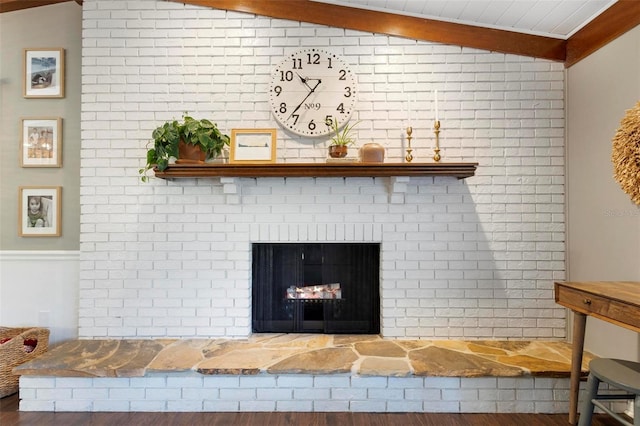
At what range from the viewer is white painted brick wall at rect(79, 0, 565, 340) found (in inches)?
104

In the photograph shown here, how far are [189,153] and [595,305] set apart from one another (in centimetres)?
244

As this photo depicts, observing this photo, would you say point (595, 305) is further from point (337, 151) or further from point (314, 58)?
point (314, 58)

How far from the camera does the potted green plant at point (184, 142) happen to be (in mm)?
2400

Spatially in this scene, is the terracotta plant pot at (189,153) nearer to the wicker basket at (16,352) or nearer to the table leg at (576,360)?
the wicker basket at (16,352)

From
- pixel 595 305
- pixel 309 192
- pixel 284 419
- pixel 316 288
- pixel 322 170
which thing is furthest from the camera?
pixel 316 288

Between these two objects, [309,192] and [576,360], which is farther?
[309,192]

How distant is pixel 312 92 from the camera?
8.68ft

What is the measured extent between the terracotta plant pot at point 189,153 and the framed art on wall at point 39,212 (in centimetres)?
117

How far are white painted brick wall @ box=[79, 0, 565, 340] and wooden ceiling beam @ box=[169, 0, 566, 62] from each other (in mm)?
61

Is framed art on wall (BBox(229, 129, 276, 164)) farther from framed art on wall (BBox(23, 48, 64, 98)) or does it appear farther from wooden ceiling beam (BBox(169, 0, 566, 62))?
framed art on wall (BBox(23, 48, 64, 98))

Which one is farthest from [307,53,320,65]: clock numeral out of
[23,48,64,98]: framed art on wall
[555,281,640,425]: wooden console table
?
[555,281,640,425]: wooden console table

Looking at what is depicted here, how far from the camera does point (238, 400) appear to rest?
2168 mm

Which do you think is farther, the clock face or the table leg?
the clock face

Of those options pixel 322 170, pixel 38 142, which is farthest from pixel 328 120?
pixel 38 142
